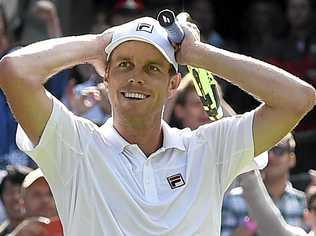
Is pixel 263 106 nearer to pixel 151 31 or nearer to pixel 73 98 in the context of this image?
pixel 151 31

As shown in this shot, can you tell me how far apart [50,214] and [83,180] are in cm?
261

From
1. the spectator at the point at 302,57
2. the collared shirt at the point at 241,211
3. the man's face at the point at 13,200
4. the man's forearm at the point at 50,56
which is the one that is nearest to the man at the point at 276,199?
the collared shirt at the point at 241,211

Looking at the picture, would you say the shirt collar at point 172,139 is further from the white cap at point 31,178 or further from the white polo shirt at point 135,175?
the white cap at point 31,178

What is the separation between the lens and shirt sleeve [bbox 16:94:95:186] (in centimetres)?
542

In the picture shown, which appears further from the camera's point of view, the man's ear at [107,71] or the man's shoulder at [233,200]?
the man's shoulder at [233,200]

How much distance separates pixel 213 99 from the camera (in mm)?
5969

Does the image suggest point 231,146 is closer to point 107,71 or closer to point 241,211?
point 107,71

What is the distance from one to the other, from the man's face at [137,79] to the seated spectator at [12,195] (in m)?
2.96

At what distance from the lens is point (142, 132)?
5586 mm

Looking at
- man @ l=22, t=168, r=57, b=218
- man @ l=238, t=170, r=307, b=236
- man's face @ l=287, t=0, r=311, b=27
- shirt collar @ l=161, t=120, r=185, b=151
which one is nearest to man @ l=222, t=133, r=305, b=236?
man @ l=22, t=168, r=57, b=218

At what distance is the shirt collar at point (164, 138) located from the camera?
5.55 metres

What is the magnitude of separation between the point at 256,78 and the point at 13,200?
3297 mm

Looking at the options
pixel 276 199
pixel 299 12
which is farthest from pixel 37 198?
pixel 299 12

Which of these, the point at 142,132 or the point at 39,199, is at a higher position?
the point at 142,132
